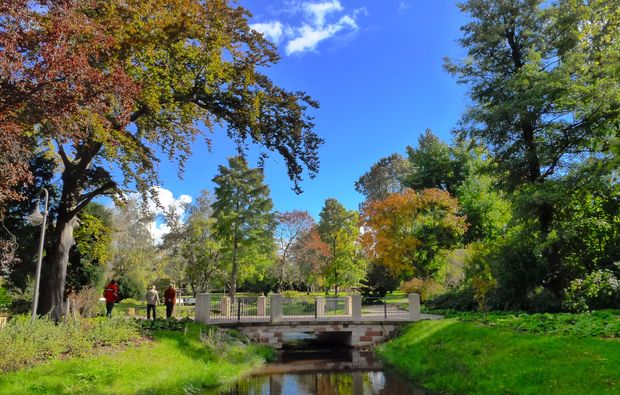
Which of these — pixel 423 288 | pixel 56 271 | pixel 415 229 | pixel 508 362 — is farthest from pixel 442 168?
pixel 56 271

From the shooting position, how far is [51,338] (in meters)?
10.8

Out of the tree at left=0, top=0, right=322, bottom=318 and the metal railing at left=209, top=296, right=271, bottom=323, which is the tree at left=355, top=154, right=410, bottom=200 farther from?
the tree at left=0, top=0, right=322, bottom=318

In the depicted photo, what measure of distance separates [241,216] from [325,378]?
71.9 ft

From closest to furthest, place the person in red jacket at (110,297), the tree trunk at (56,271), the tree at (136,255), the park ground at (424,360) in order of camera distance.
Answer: the park ground at (424,360)
the tree trunk at (56,271)
the person in red jacket at (110,297)
the tree at (136,255)

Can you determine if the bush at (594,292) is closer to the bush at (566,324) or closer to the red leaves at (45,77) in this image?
the bush at (566,324)

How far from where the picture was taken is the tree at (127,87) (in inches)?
333

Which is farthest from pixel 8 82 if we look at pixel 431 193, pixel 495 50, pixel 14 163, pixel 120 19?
pixel 431 193

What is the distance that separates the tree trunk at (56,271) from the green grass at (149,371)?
11.5ft

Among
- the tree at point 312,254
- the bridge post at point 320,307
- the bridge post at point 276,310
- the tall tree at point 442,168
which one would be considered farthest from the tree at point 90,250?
the tall tree at point 442,168

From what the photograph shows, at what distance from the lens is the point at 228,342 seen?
17.5m

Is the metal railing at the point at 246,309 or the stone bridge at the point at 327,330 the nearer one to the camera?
the stone bridge at the point at 327,330

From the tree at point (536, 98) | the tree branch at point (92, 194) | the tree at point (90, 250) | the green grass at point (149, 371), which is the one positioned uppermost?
the tree at point (536, 98)

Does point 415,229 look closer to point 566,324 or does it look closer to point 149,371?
point 566,324

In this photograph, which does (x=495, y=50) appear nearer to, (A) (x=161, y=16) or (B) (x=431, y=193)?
(B) (x=431, y=193)
